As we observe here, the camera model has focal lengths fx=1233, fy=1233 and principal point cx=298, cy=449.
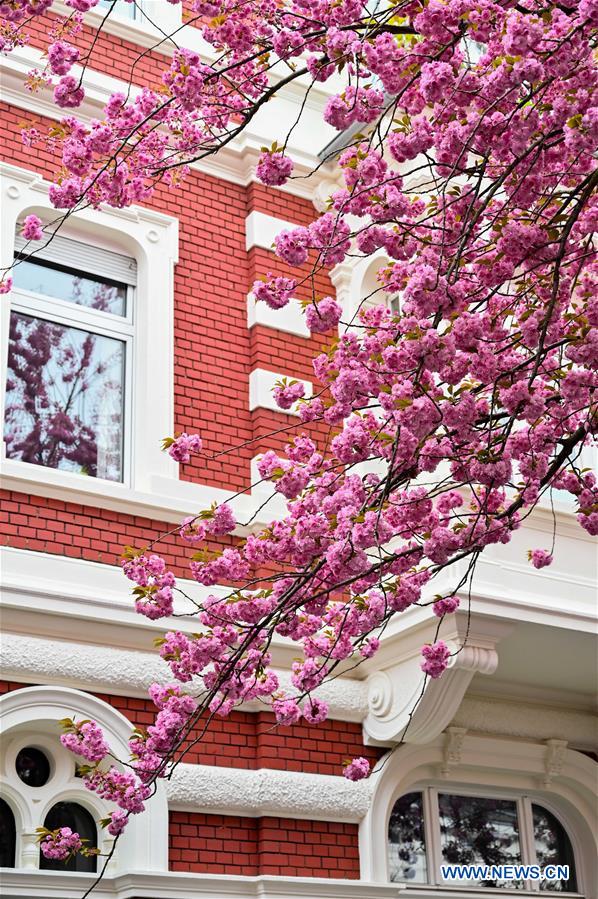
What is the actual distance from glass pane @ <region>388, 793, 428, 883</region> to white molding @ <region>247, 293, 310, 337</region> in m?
3.38

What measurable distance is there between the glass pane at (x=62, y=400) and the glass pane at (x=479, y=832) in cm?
341

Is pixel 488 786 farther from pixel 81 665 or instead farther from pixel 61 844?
pixel 61 844

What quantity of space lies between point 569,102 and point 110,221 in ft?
15.4

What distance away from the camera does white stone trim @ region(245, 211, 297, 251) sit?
900cm

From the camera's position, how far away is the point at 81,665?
7.05 meters

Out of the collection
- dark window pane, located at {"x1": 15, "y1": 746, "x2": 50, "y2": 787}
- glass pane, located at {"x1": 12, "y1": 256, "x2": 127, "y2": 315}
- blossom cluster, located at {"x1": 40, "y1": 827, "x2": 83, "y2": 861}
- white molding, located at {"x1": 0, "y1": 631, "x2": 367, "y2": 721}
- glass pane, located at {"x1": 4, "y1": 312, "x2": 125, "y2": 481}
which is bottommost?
blossom cluster, located at {"x1": 40, "y1": 827, "x2": 83, "y2": 861}

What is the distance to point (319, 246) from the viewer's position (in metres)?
5.16

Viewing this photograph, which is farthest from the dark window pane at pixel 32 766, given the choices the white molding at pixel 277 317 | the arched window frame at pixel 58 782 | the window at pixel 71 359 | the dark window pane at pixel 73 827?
the white molding at pixel 277 317

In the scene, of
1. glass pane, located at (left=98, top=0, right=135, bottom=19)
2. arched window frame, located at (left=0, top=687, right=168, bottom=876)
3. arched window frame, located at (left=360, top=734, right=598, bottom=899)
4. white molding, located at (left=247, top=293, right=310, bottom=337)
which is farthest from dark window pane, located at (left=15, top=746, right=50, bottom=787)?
glass pane, located at (left=98, top=0, right=135, bottom=19)

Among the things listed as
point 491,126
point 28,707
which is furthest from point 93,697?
point 491,126

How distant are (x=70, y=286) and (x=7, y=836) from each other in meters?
3.56

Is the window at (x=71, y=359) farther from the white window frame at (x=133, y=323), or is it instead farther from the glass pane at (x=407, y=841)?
the glass pane at (x=407, y=841)

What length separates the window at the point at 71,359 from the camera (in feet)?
25.5

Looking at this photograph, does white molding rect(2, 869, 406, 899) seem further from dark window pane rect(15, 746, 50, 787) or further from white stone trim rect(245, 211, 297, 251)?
white stone trim rect(245, 211, 297, 251)
